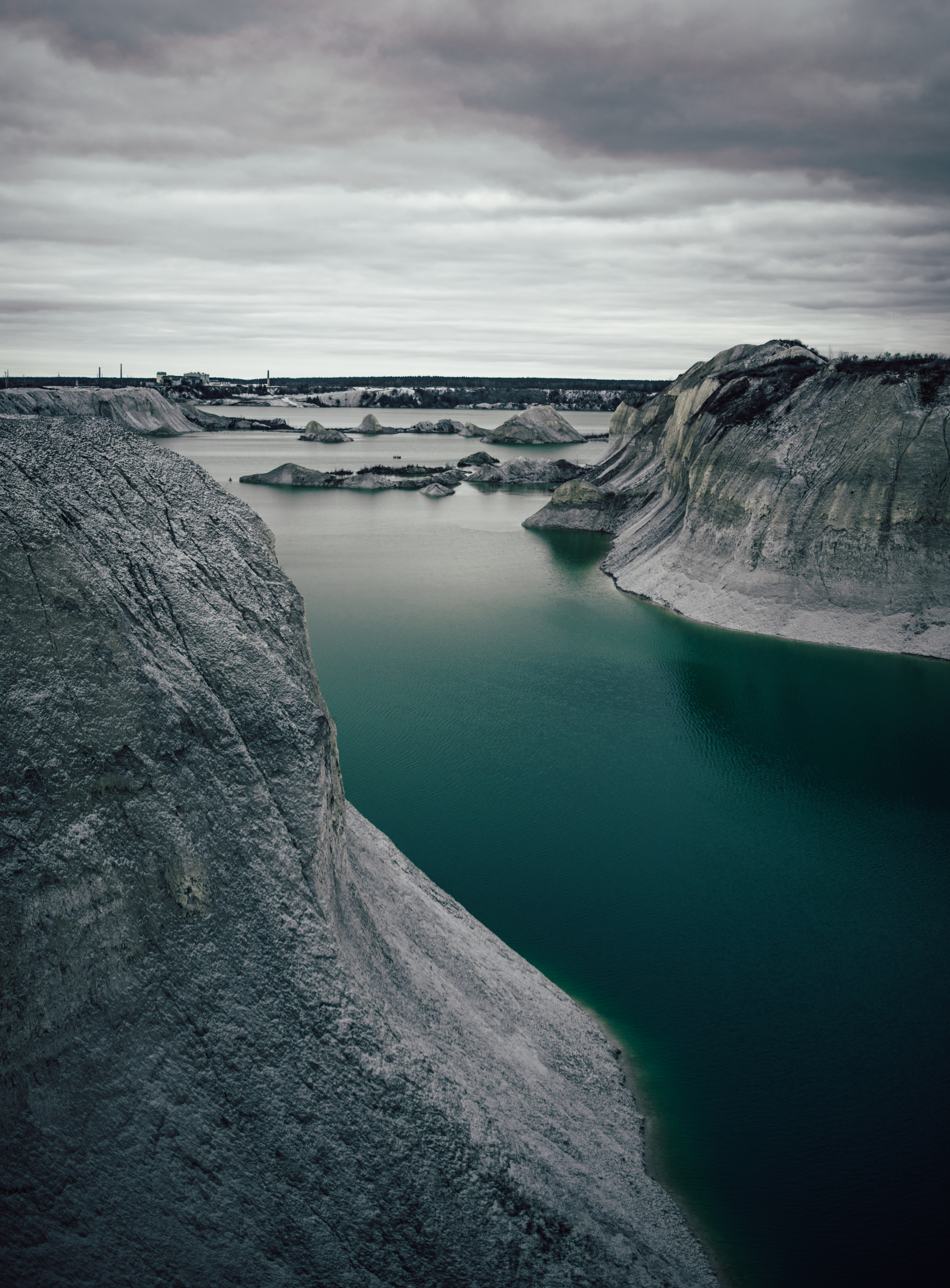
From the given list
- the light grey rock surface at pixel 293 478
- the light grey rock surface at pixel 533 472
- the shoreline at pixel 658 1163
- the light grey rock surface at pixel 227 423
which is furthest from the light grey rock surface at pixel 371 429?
the shoreline at pixel 658 1163

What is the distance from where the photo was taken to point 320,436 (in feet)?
312

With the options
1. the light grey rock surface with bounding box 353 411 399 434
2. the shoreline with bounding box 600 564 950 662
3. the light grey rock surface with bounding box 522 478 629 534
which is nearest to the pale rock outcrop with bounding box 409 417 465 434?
the light grey rock surface with bounding box 353 411 399 434

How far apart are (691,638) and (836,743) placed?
697 cm

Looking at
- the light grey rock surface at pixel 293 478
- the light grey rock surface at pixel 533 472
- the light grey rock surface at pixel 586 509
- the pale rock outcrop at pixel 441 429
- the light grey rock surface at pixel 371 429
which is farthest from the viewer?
the pale rock outcrop at pixel 441 429

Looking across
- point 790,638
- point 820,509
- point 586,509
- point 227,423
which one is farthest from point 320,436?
point 790,638

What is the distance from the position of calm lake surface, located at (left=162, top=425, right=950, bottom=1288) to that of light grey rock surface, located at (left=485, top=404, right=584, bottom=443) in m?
75.7

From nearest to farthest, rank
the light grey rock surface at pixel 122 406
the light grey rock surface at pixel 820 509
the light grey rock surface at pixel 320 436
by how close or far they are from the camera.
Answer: the light grey rock surface at pixel 820 509 → the light grey rock surface at pixel 122 406 → the light grey rock surface at pixel 320 436

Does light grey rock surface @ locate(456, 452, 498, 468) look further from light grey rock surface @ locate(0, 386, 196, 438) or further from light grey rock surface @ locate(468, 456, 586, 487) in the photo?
light grey rock surface @ locate(0, 386, 196, 438)

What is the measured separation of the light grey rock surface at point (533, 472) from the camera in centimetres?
6084

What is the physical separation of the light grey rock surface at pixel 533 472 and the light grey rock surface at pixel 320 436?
3859 cm

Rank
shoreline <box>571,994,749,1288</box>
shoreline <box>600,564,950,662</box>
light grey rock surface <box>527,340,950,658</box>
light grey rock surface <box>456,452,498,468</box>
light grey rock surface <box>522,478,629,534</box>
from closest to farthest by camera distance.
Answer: shoreline <box>571,994,749,1288</box> → shoreline <box>600,564,950,662</box> → light grey rock surface <box>527,340,950,658</box> → light grey rock surface <box>522,478,629,534</box> → light grey rock surface <box>456,452,498,468</box>

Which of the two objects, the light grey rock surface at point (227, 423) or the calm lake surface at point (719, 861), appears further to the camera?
the light grey rock surface at point (227, 423)

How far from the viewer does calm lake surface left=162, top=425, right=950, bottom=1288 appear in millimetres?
6992

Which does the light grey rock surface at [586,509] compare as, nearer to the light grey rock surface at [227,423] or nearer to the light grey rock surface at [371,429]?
the light grey rock surface at [371,429]
